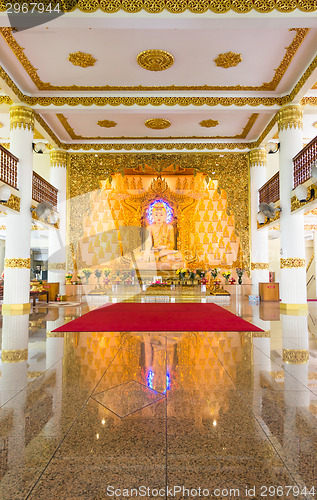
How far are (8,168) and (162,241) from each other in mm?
7278

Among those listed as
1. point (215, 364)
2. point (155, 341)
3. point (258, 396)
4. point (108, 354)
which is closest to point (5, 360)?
point (108, 354)

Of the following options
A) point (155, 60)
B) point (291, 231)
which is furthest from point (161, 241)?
point (155, 60)

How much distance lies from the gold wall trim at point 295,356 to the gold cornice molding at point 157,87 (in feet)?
19.4

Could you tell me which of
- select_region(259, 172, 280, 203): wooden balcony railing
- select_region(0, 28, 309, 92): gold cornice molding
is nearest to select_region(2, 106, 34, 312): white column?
select_region(0, 28, 309, 92): gold cornice molding

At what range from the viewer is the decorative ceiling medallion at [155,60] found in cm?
718

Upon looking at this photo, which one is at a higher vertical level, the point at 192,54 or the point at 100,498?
the point at 192,54

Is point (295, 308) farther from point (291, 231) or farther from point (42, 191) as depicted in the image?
point (42, 191)

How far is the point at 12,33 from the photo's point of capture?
→ 6484 mm

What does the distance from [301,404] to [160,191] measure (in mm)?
12782

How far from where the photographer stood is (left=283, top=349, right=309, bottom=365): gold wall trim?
Result: 336 cm

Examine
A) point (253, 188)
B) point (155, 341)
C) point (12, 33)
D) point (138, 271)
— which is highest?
point (12, 33)

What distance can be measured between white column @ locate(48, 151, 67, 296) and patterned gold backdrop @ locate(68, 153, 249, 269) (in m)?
0.32

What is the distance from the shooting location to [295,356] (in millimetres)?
Answer: 3570

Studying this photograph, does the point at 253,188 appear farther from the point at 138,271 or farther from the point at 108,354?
the point at 108,354
